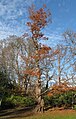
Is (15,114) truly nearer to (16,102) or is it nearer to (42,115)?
(42,115)

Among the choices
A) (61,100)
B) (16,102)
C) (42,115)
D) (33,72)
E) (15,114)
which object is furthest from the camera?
(16,102)

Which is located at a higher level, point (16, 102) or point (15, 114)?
point (16, 102)

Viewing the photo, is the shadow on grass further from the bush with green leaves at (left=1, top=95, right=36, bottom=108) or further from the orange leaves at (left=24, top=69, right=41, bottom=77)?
the bush with green leaves at (left=1, top=95, right=36, bottom=108)

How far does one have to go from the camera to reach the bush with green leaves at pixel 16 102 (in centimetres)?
2390

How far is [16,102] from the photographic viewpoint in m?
25.1

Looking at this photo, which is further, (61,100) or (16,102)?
(16,102)

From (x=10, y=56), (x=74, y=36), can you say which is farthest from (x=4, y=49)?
(x=74, y=36)

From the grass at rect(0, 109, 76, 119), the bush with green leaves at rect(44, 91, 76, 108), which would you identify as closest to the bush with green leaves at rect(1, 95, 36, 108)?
the bush with green leaves at rect(44, 91, 76, 108)

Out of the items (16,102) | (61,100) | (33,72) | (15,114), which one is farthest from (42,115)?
(16,102)

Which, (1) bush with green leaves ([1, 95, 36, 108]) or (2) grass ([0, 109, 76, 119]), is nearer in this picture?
(2) grass ([0, 109, 76, 119])

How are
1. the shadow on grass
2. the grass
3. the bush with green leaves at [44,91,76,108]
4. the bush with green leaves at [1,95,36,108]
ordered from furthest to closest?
the bush with green leaves at [1,95,36,108]
the bush with green leaves at [44,91,76,108]
the shadow on grass
the grass

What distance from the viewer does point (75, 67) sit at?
28688 millimetres

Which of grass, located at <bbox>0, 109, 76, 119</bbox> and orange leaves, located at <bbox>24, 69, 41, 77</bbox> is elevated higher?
orange leaves, located at <bbox>24, 69, 41, 77</bbox>

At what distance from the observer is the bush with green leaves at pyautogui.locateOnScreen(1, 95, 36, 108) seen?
2390cm
